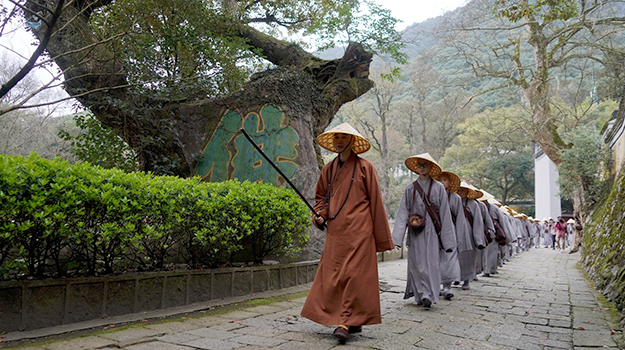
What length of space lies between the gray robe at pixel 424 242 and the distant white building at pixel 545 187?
28988 millimetres

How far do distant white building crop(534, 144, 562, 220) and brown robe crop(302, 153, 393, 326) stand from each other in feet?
101

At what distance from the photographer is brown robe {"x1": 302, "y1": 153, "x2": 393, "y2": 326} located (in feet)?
13.1

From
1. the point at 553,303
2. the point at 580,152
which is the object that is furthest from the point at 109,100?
the point at 580,152

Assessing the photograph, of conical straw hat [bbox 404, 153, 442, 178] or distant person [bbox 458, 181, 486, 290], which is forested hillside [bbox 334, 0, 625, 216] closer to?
distant person [bbox 458, 181, 486, 290]

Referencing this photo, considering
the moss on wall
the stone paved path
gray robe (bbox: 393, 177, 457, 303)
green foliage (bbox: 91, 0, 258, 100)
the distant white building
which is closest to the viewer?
the stone paved path

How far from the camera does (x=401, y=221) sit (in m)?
5.83

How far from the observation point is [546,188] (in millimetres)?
33062

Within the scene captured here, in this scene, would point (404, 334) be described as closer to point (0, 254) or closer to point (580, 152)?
point (0, 254)

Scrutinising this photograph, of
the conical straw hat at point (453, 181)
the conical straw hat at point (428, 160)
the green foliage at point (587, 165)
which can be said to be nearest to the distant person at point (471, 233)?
the conical straw hat at point (453, 181)

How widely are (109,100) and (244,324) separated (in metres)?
5.52

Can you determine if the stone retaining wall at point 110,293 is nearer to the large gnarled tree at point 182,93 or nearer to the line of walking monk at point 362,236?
the line of walking monk at point 362,236

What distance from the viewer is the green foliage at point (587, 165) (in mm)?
15891

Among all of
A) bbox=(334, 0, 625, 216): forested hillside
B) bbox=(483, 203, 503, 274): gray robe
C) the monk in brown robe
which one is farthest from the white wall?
the monk in brown robe

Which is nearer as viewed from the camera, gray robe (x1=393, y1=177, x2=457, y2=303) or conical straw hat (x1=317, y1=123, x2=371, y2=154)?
conical straw hat (x1=317, y1=123, x2=371, y2=154)
